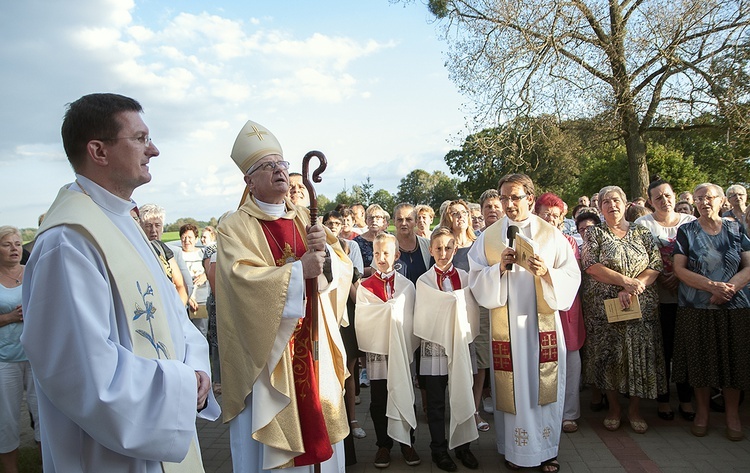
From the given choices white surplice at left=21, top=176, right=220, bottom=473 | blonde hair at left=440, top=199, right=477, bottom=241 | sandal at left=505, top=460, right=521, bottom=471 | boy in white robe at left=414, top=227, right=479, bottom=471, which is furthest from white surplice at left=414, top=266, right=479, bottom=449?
white surplice at left=21, top=176, right=220, bottom=473

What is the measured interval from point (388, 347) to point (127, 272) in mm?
2964

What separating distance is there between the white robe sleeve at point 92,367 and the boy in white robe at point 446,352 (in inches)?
117

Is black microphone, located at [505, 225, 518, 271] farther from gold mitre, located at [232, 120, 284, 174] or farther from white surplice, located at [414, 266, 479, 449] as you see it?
gold mitre, located at [232, 120, 284, 174]

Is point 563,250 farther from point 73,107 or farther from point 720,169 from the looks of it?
point 720,169

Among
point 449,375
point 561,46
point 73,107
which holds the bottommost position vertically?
point 449,375

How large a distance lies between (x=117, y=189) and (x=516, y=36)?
13504 millimetres

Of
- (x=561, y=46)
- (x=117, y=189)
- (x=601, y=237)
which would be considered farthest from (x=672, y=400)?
(x=561, y=46)

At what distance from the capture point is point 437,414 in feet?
14.8

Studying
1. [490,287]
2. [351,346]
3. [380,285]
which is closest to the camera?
[490,287]

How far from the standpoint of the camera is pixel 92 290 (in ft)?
5.78

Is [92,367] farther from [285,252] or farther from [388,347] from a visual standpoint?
[388,347]

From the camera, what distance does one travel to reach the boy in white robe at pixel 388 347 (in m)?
4.54

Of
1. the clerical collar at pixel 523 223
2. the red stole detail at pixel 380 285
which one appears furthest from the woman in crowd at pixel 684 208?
the red stole detail at pixel 380 285

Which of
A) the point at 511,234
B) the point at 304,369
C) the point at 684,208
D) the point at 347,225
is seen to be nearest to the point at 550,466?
the point at 511,234
